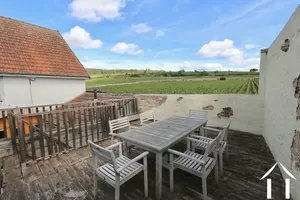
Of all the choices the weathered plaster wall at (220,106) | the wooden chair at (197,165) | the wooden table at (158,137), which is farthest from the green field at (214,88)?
the wooden chair at (197,165)

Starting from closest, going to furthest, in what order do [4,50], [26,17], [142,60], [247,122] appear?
[247,122], [4,50], [26,17], [142,60]

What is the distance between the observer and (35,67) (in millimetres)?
7484

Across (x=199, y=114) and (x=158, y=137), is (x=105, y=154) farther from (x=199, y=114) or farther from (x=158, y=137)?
(x=199, y=114)

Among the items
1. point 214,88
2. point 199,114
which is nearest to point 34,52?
point 199,114

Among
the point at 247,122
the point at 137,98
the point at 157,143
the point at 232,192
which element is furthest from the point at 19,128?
the point at 247,122

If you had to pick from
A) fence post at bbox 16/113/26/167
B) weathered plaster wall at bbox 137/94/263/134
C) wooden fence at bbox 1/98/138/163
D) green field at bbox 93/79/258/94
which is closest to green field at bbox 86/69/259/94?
green field at bbox 93/79/258/94

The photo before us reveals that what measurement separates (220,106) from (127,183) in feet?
14.0

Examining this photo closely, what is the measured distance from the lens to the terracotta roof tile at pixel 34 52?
22.7 feet

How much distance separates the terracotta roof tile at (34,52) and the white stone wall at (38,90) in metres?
0.45

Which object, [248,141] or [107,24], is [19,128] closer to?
[248,141]

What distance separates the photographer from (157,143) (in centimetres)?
218

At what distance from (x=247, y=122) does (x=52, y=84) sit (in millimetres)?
9470

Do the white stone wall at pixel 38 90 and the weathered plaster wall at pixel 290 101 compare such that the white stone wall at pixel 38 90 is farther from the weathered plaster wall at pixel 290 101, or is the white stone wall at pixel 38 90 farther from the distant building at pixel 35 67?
the weathered plaster wall at pixel 290 101

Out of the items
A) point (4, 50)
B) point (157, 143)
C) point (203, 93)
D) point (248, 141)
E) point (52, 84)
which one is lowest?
point (248, 141)
